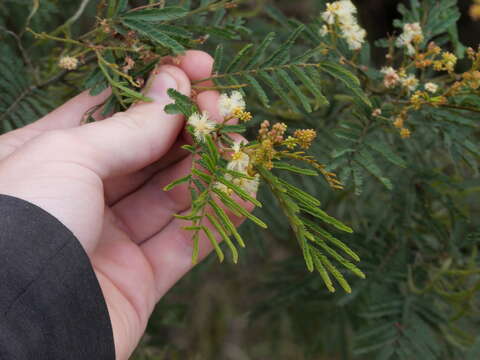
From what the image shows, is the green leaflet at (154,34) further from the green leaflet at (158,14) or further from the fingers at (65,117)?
the fingers at (65,117)

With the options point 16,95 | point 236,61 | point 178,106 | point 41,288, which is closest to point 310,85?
point 236,61

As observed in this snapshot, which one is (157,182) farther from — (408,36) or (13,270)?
(408,36)

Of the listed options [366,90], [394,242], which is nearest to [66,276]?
[366,90]

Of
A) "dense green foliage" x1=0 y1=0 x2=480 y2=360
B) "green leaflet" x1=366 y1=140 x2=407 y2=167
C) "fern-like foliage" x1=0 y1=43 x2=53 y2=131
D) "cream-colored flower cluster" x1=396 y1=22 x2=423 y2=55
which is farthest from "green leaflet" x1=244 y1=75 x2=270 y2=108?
"fern-like foliage" x1=0 y1=43 x2=53 y2=131

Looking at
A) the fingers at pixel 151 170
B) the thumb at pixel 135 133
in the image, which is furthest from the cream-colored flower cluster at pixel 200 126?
the fingers at pixel 151 170

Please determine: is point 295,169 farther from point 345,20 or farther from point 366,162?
point 345,20

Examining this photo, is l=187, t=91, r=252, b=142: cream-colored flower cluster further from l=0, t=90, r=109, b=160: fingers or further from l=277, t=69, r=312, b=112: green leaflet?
l=0, t=90, r=109, b=160: fingers
